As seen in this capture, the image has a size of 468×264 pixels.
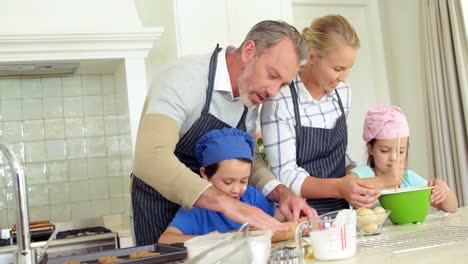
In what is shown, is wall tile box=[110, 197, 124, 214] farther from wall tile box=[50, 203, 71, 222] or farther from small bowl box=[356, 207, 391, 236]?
small bowl box=[356, 207, 391, 236]

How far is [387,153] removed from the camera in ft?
6.89

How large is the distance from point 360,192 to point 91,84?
240 cm

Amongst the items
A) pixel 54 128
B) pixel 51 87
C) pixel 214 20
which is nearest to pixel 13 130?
pixel 54 128

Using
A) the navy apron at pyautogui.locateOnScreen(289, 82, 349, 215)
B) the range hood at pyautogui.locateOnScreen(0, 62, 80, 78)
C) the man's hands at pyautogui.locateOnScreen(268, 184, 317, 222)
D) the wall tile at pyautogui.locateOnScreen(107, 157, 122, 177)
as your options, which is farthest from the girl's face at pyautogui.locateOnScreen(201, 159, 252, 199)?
the wall tile at pyautogui.locateOnScreen(107, 157, 122, 177)

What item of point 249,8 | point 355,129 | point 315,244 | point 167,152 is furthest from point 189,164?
point 355,129

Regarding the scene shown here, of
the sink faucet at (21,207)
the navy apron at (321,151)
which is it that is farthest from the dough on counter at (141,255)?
the navy apron at (321,151)

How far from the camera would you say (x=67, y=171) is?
3.68 m

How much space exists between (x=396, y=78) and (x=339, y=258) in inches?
137

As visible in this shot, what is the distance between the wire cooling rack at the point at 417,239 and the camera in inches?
50.1

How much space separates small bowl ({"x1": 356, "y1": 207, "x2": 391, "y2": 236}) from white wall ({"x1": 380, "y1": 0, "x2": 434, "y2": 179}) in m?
2.80

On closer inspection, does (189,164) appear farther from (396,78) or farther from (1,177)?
(396,78)

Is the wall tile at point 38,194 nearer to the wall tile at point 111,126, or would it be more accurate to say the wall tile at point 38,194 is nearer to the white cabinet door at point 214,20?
the wall tile at point 111,126

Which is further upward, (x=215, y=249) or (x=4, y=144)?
(x=4, y=144)

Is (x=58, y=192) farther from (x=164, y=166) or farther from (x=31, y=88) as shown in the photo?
(x=164, y=166)
